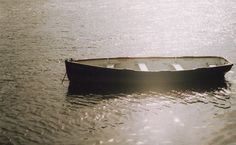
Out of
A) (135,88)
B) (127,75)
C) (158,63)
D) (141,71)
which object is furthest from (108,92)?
(158,63)

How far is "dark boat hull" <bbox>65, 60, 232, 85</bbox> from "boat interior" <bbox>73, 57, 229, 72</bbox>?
4.50 feet

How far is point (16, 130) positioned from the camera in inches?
872

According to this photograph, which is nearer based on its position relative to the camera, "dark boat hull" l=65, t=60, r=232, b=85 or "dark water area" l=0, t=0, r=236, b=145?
"dark water area" l=0, t=0, r=236, b=145

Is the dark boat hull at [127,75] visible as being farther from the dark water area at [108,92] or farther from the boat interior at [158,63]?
the boat interior at [158,63]

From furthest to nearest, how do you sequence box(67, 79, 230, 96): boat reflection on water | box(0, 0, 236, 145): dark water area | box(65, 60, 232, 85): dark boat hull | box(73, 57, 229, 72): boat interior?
box(73, 57, 229, 72): boat interior, box(65, 60, 232, 85): dark boat hull, box(67, 79, 230, 96): boat reflection on water, box(0, 0, 236, 145): dark water area

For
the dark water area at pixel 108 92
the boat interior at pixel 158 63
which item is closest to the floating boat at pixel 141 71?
the boat interior at pixel 158 63

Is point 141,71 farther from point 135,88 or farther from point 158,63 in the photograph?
point 158,63

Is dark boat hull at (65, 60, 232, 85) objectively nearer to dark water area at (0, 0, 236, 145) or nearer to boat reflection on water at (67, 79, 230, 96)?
boat reflection on water at (67, 79, 230, 96)

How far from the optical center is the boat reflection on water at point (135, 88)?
2808cm

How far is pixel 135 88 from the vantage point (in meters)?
28.6

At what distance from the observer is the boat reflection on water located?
92.1ft

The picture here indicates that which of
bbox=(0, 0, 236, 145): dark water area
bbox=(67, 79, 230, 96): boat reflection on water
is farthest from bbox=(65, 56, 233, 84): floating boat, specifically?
bbox=(0, 0, 236, 145): dark water area

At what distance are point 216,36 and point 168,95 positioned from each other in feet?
80.1

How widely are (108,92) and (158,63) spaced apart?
6155 mm
